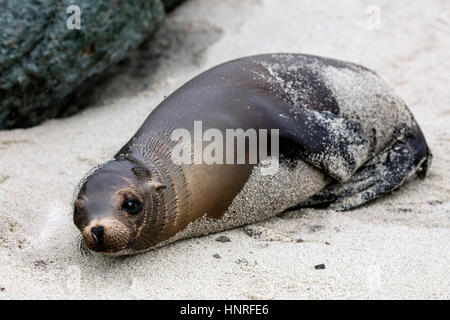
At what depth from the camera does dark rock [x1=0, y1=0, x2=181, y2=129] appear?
438cm

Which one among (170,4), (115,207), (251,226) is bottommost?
(251,226)

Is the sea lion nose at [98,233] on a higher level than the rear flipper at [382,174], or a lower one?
higher

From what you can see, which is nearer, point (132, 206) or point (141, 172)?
point (132, 206)

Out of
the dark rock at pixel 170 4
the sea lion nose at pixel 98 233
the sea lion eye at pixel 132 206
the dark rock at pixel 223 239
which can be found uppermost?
the sea lion eye at pixel 132 206

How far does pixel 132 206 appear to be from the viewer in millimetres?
3066

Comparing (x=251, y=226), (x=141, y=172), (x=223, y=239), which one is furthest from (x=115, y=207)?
(x=251, y=226)

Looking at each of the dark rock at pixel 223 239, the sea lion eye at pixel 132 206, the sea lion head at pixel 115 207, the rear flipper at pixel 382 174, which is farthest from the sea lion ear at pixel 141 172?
the rear flipper at pixel 382 174

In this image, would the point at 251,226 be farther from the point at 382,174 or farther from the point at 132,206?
the point at 382,174

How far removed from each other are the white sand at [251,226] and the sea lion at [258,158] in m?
0.14

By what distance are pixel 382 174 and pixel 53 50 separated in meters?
2.20

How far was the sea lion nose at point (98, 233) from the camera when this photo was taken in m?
2.93

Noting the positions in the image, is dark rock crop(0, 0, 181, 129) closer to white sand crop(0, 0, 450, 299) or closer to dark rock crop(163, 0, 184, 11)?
white sand crop(0, 0, 450, 299)

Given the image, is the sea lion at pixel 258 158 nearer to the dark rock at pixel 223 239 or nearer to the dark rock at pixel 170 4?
the dark rock at pixel 223 239

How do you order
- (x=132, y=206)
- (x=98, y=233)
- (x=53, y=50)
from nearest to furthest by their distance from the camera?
(x=98, y=233)
(x=132, y=206)
(x=53, y=50)
